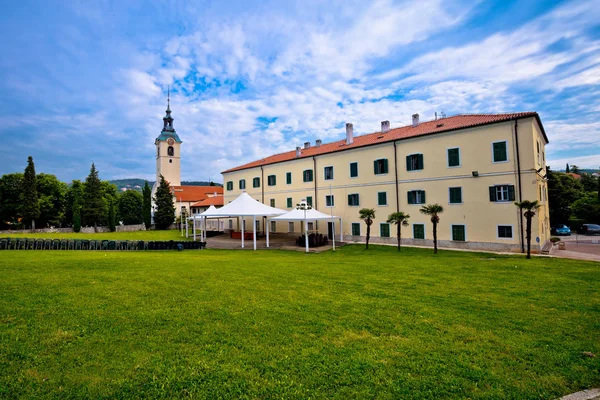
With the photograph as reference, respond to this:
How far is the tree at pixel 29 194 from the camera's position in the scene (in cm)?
3422

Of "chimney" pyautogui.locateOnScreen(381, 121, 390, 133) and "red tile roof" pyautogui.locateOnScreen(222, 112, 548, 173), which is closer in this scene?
"red tile roof" pyautogui.locateOnScreen(222, 112, 548, 173)

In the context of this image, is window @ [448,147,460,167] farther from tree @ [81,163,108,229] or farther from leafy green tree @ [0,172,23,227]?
leafy green tree @ [0,172,23,227]

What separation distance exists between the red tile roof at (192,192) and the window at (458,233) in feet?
145

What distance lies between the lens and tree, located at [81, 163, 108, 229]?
38.4 meters

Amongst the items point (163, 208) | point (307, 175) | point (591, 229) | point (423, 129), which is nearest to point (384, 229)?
point (423, 129)

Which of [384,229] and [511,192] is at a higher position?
[511,192]

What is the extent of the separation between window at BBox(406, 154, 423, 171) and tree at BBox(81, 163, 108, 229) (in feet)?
124

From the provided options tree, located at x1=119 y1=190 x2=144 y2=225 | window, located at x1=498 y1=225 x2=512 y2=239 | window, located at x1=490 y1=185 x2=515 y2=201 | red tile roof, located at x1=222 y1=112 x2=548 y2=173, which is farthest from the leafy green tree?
window, located at x1=498 y1=225 x2=512 y2=239

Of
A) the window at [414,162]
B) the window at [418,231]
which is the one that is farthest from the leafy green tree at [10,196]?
the window at [418,231]

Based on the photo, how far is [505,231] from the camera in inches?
677

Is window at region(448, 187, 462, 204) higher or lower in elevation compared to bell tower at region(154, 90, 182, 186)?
lower

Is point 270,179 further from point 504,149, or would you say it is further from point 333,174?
point 504,149

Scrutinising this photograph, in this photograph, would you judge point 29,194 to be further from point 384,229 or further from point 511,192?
point 511,192

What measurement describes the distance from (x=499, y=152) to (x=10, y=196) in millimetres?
49571
